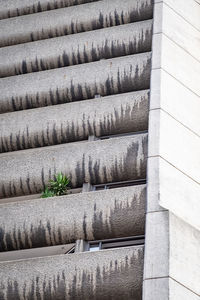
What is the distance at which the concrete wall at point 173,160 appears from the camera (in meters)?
6.68

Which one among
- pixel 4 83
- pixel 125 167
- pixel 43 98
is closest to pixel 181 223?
pixel 125 167

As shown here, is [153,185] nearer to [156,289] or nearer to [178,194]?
[178,194]

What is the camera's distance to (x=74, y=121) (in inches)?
407

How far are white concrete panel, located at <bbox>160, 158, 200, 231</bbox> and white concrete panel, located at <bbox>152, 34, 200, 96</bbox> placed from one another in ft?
8.96

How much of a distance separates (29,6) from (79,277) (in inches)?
382

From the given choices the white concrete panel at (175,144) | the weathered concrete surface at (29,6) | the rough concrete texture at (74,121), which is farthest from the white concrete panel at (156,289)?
the weathered concrete surface at (29,6)

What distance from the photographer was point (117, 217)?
812cm

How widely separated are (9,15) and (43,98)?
16.1ft

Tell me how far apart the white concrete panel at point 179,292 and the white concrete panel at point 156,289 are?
0.05 metres

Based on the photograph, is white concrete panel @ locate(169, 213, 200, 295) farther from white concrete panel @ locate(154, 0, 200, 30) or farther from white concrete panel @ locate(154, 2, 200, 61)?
white concrete panel @ locate(154, 0, 200, 30)

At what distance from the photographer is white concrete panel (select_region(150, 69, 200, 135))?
30.8 ft

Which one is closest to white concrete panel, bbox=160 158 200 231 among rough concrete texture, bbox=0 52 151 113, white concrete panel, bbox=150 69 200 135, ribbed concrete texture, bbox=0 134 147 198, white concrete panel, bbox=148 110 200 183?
white concrete panel, bbox=148 110 200 183

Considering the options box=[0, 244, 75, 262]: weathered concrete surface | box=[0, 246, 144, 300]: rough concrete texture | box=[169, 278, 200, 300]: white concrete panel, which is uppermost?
box=[169, 278, 200, 300]: white concrete panel

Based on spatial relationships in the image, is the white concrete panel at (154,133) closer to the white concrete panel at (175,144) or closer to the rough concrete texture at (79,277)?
the white concrete panel at (175,144)
